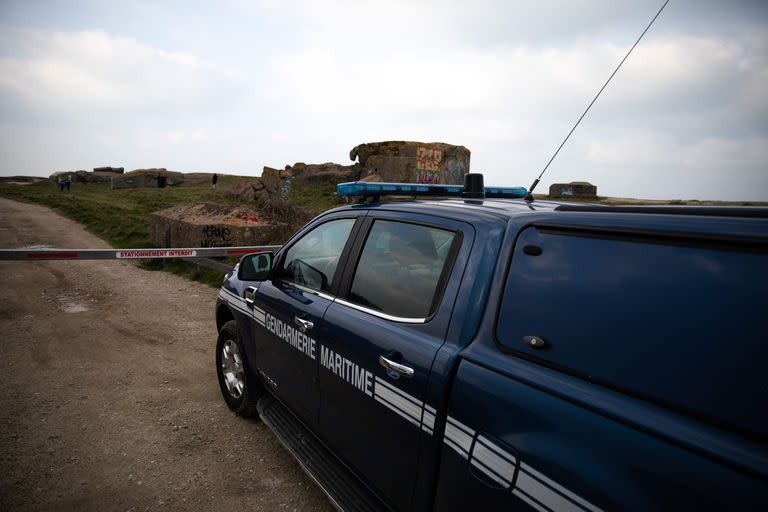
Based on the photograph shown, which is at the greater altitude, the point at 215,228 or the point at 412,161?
the point at 412,161

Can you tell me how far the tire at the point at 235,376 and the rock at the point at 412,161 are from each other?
43.6ft

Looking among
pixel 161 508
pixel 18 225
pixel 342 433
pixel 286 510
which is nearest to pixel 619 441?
pixel 342 433

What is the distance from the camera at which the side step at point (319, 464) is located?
204 cm

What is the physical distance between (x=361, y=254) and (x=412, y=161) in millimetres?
15434

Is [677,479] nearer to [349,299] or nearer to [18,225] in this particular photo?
[349,299]

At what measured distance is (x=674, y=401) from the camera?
104cm

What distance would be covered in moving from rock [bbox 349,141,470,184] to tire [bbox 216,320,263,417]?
523 inches

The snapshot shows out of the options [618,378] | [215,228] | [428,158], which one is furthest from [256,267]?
[428,158]

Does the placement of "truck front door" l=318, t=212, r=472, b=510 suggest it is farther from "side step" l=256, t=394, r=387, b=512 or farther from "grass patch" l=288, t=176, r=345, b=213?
"grass patch" l=288, t=176, r=345, b=213

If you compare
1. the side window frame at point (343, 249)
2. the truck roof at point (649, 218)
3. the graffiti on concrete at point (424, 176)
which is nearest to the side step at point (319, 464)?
the side window frame at point (343, 249)

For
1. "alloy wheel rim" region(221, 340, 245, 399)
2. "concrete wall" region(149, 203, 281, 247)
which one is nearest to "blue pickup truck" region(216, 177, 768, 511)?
"alloy wheel rim" region(221, 340, 245, 399)

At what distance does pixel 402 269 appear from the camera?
2057 mm

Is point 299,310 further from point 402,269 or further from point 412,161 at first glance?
point 412,161

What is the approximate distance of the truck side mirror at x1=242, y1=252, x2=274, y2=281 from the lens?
9.89 feet
